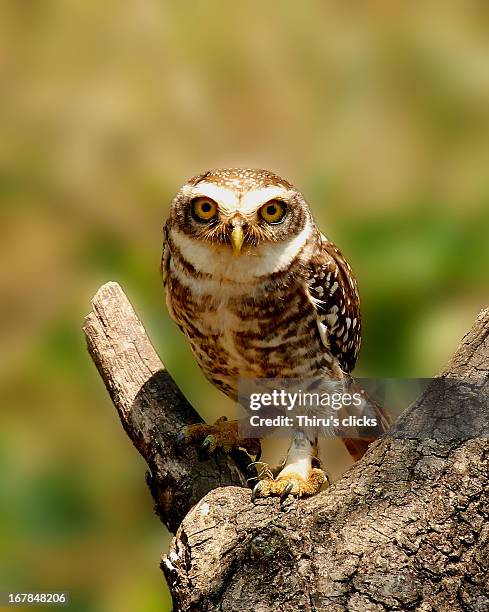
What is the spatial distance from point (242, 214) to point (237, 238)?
77 millimetres

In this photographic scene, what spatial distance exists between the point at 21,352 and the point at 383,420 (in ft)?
7.80

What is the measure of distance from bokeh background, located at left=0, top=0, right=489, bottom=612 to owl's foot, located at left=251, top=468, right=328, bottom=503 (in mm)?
1140

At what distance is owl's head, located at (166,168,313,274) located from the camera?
111 inches

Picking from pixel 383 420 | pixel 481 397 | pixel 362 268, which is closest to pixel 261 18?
pixel 362 268

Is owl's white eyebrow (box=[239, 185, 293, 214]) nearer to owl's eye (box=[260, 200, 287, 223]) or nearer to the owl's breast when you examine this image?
owl's eye (box=[260, 200, 287, 223])

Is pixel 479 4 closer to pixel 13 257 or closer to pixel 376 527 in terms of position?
pixel 13 257

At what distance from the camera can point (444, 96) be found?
552cm

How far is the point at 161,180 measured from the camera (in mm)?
5242

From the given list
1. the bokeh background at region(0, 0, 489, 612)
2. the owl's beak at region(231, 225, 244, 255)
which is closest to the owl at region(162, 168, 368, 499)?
the owl's beak at region(231, 225, 244, 255)

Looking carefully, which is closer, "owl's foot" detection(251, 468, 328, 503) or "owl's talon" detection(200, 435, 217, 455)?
"owl's foot" detection(251, 468, 328, 503)

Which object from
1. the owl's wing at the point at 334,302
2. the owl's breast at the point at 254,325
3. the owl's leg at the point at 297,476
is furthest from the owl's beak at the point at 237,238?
the owl's leg at the point at 297,476

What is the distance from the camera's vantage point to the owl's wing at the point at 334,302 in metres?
3.06

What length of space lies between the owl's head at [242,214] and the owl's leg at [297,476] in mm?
572

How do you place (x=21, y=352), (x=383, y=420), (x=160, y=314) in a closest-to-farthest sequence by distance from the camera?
(x=383, y=420), (x=160, y=314), (x=21, y=352)
